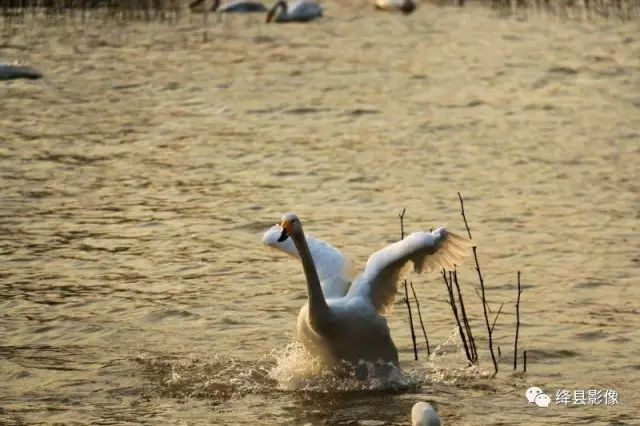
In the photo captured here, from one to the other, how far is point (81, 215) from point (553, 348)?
6070 millimetres

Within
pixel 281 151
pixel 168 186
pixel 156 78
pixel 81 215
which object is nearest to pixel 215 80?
pixel 156 78

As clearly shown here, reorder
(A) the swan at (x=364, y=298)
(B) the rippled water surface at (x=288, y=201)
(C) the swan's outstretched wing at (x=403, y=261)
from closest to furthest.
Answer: (A) the swan at (x=364, y=298) → (C) the swan's outstretched wing at (x=403, y=261) → (B) the rippled water surface at (x=288, y=201)

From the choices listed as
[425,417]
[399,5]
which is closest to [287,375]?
[425,417]

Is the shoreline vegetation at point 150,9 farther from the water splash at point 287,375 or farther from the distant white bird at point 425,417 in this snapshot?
the distant white bird at point 425,417

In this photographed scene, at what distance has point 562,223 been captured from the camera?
622 inches

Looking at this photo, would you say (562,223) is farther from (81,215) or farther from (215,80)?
(215,80)

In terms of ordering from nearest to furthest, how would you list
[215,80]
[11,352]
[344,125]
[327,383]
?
[327,383]
[11,352]
[344,125]
[215,80]

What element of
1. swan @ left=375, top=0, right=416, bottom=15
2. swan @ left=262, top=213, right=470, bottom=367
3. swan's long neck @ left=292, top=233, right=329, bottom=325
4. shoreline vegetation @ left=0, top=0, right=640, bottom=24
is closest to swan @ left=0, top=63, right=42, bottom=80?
shoreline vegetation @ left=0, top=0, right=640, bottom=24

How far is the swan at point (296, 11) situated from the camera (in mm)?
29531

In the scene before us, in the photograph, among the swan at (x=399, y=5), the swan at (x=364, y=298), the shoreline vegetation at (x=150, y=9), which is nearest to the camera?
the swan at (x=364, y=298)

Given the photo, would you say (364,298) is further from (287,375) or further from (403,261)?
(287,375)

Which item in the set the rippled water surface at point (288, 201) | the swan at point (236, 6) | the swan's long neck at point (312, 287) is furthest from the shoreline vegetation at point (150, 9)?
the swan's long neck at point (312, 287)

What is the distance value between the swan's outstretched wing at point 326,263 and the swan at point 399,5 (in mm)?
19732

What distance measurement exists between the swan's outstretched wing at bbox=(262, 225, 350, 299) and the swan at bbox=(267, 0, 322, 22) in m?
18.2
